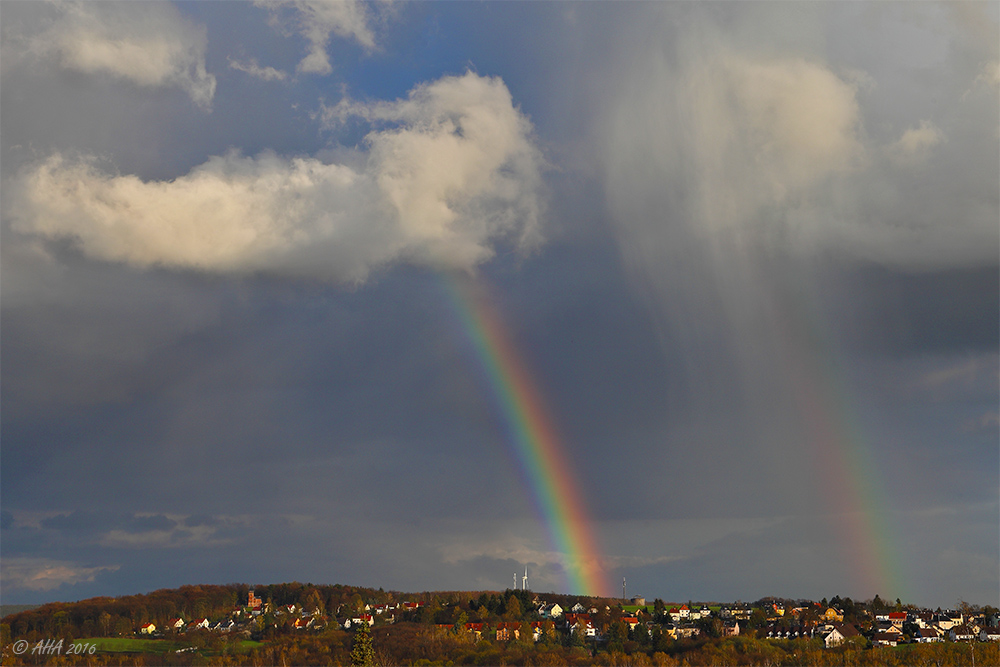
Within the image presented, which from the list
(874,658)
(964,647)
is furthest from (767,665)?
(964,647)

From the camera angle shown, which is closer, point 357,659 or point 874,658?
point 357,659

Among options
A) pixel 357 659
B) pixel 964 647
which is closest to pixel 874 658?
pixel 964 647

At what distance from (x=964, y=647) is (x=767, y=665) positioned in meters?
44.1

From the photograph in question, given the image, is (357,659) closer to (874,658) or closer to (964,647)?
(874,658)

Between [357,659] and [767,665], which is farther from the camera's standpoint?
[767,665]

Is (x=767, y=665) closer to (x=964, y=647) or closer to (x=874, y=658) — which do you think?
(x=874, y=658)

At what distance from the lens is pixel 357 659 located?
118438mm

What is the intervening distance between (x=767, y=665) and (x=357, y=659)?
117 meters

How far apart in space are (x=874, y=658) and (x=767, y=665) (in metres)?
23.6

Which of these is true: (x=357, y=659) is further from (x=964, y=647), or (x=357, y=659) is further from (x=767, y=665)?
(x=964, y=647)

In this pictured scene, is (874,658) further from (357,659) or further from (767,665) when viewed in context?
(357,659)

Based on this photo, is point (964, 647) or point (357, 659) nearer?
point (357, 659)

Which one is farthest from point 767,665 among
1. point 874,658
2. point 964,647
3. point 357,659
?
point 357,659

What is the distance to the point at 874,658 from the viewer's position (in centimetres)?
19862
